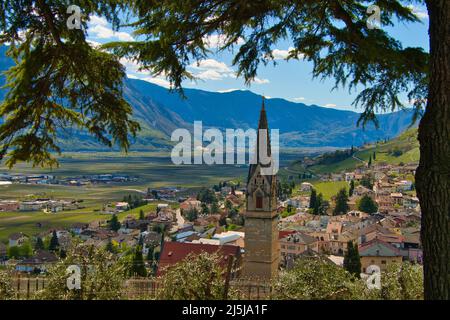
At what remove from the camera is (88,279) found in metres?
6.18

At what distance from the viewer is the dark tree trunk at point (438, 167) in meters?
4.28

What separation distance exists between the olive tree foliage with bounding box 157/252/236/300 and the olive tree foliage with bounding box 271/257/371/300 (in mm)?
820

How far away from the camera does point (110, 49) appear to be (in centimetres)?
610

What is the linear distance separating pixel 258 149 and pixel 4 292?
27.1 metres

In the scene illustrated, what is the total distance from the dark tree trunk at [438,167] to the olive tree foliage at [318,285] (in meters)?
1.78

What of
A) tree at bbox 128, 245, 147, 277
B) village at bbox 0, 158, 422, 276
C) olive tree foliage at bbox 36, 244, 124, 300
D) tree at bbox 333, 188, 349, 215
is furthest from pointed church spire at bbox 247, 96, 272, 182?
tree at bbox 333, 188, 349, 215

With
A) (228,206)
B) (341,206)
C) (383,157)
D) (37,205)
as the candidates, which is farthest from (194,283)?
(383,157)

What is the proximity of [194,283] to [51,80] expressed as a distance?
363 centimetres

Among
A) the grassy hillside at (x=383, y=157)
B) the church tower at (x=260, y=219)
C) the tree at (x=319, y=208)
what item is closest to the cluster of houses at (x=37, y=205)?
the tree at (x=319, y=208)

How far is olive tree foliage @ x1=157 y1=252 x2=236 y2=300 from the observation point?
5785mm

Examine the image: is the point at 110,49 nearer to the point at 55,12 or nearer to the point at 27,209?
the point at 55,12

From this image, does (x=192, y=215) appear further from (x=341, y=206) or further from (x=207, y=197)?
(x=341, y=206)

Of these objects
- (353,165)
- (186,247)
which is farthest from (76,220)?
(353,165)

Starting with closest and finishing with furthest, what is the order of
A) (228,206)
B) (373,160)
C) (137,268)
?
(137,268), (228,206), (373,160)
